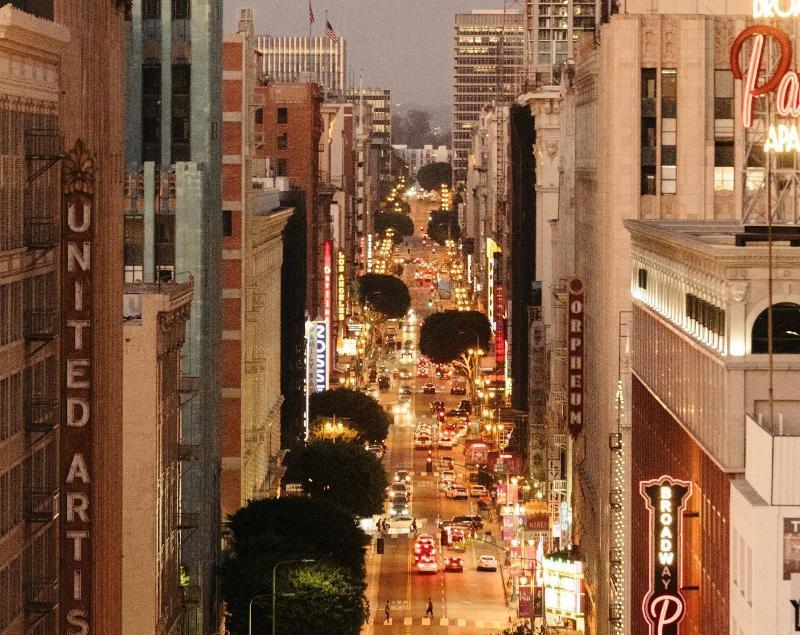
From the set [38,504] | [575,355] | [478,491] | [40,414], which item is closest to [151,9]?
[575,355]

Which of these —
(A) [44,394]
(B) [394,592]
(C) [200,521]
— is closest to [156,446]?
(C) [200,521]

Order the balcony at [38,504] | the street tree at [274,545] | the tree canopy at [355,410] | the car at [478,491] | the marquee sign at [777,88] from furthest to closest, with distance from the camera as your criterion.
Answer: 1. the tree canopy at [355,410]
2. the car at [478,491]
3. the street tree at [274,545]
4. the marquee sign at [777,88]
5. the balcony at [38,504]

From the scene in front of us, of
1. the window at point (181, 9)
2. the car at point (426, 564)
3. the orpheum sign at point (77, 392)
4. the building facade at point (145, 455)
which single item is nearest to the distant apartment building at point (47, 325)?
the orpheum sign at point (77, 392)

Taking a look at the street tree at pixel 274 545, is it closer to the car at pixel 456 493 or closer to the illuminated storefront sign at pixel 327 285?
the car at pixel 456 493

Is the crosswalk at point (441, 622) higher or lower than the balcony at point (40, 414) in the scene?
lower

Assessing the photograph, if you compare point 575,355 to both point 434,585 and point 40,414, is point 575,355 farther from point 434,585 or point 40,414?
point 40,414

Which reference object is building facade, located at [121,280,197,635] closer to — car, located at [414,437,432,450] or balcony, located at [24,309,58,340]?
balcony, located at [24,309,58,340]
